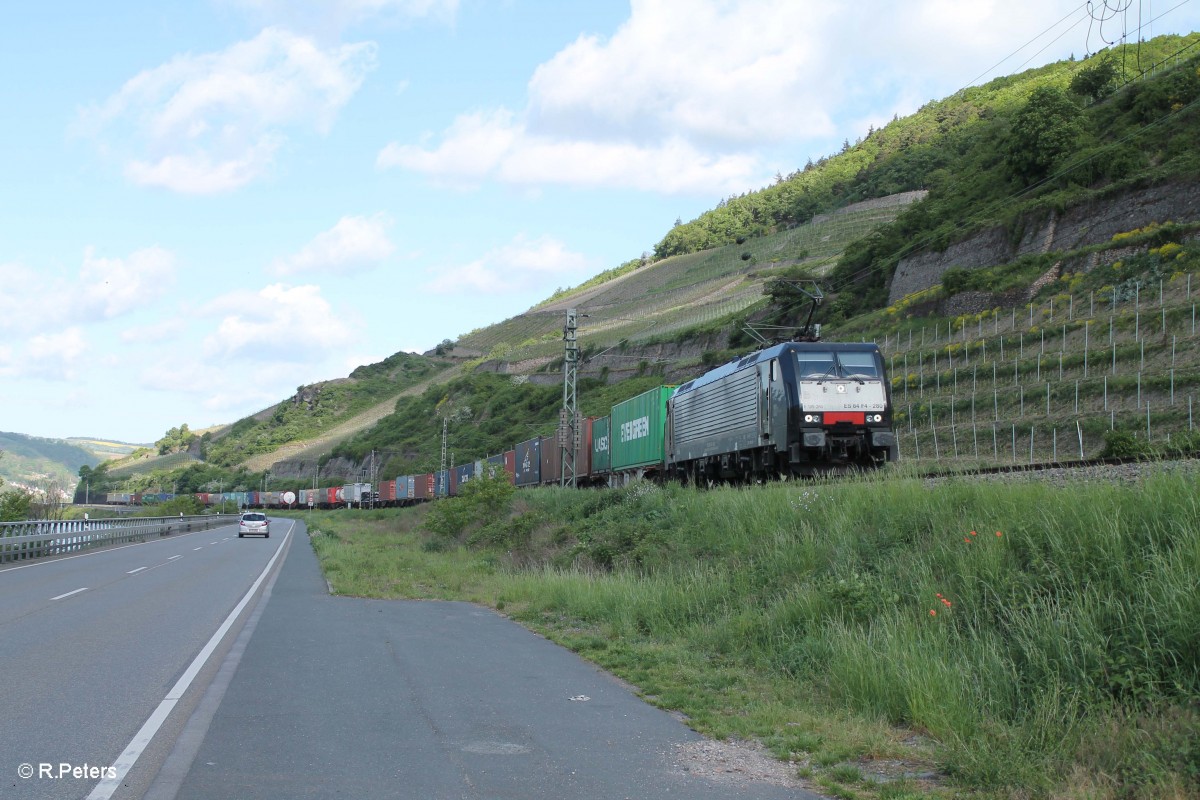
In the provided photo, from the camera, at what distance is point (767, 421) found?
23.2 meters

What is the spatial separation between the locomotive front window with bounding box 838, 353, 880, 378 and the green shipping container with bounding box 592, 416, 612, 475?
18.0 m

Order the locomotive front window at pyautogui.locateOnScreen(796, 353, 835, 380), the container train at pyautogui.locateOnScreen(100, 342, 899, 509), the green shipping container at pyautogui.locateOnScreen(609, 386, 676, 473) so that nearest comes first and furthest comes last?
the container train at pyautogui.locateOnScreen(100, 342, 899, 509) → the locomotive front window at pyautogui.locateOnScreen(796, 353, 835, 380) → the green shipping container at pyautogui.locateOnScreen(609, 386, 676, 473)

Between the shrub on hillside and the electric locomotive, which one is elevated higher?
the electric locomotive

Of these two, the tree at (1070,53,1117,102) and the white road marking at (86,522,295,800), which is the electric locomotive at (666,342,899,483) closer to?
the white road marking at (86,522,295,800)

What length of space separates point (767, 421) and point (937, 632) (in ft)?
47.0

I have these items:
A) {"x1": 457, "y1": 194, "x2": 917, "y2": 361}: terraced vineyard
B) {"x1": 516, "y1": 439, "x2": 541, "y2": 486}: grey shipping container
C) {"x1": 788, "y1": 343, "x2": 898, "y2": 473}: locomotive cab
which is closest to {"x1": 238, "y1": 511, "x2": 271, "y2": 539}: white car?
→ {"x1": 516, "y1": 439, "x2": 541, "y2": 486}: grey shipping container

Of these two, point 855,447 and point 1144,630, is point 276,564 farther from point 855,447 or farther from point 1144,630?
point 1144,630

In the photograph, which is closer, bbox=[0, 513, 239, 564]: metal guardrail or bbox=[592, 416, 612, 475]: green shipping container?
bbox=[0, 513, 239, 564]: metal guardrail

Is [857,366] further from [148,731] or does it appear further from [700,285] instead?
[700,285]

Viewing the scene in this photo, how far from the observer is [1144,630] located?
6.95 meters

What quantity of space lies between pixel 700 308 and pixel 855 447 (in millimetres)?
83008

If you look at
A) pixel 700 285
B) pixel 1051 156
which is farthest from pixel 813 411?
pixel 700 285

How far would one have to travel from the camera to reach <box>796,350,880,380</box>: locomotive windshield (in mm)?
22266

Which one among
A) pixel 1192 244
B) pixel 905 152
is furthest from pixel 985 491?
pixel 905 152
